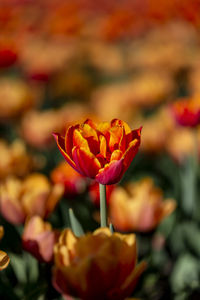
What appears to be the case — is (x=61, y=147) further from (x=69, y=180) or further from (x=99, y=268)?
(x=69, y=180)

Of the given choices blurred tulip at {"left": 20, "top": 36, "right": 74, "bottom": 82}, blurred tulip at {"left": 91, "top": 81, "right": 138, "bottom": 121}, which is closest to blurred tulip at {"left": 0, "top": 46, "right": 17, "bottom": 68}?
blurred tulip at {"left": 20, "top": 36, "right": 74, "bottom": 82}

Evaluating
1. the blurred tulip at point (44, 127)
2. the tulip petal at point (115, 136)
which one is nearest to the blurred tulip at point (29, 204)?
the tulip petal at point (115, 136)

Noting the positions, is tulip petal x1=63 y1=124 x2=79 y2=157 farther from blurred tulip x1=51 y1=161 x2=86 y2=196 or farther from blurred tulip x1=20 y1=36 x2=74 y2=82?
blurred tulip x1=20 y1=36 x2=74 y2=82

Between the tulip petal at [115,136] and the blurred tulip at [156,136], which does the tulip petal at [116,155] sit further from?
the blurred tulip at [156,136]

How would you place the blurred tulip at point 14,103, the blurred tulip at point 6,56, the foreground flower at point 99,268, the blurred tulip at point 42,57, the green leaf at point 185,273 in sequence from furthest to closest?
the blurred tulip at point 42,57, the blurred tulip at point 6,56, the blurred tulip at point 14,103, the green leaf at point 185,273, the foreground flower at point 99,268

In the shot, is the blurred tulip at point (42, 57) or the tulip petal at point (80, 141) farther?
the blurred tulip at point (42, 57)

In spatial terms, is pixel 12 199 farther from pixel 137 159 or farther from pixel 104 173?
pixel 137 159

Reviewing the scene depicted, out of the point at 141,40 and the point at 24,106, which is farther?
the point at 141,40

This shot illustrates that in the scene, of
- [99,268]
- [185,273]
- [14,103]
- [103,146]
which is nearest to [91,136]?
[103,146]

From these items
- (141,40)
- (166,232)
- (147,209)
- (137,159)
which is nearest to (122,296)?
(147,209)
